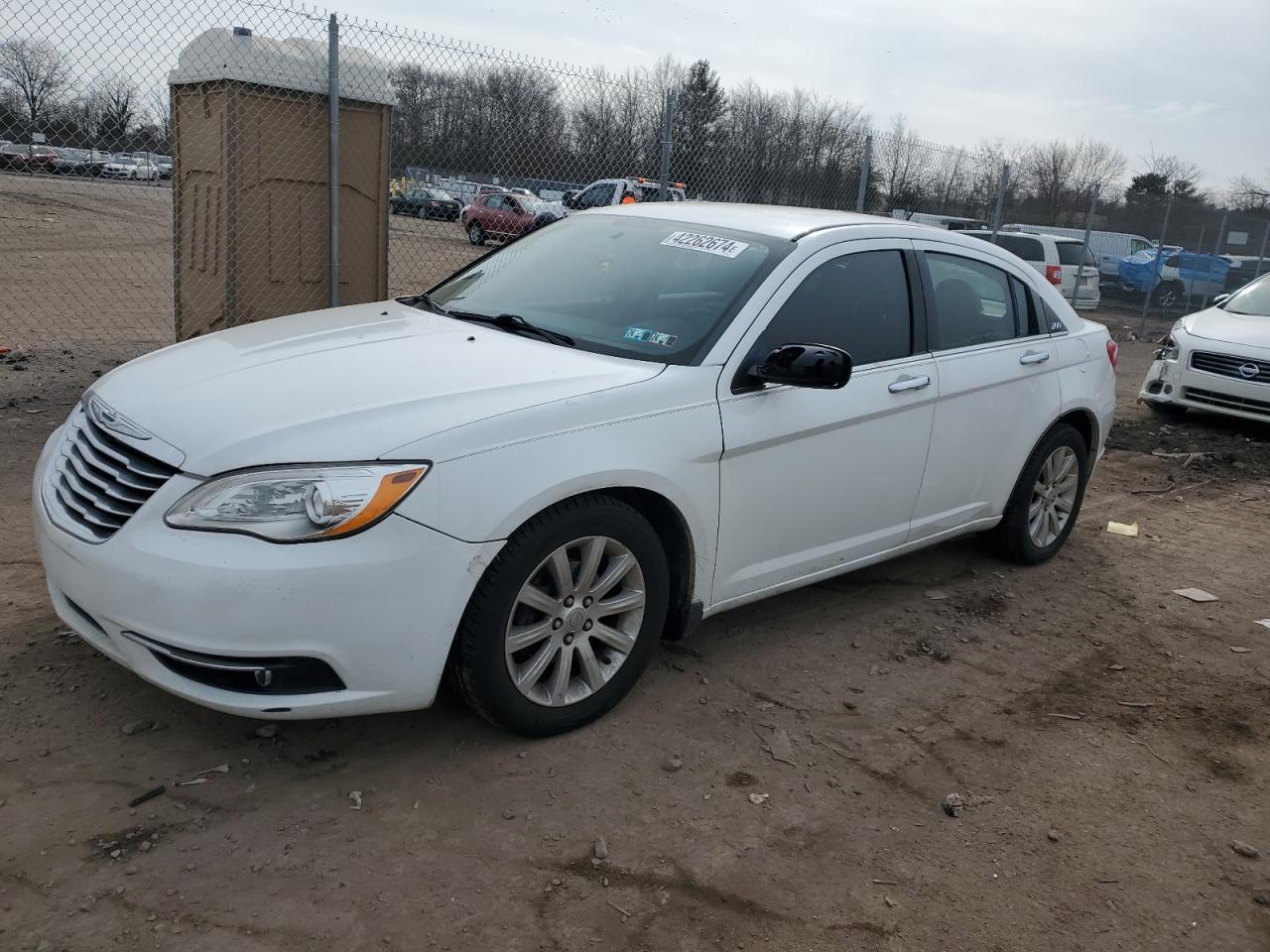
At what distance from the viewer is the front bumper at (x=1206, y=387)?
29.9 ft

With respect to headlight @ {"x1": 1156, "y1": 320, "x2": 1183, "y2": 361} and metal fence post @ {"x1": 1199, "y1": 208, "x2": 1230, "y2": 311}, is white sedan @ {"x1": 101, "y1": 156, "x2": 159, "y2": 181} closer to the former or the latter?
headlight @ {"x1": 1156, "y1": 320, "x2": 1183, "y2": 361}

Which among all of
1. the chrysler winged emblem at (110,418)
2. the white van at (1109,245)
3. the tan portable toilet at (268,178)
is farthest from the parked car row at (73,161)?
the white van at (1109,245)

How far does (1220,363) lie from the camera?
941 centimetres

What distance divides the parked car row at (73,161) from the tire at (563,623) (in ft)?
18.9

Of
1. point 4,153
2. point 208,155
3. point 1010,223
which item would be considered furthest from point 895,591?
point 1010,223

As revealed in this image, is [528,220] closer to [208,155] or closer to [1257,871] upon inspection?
[208,155]

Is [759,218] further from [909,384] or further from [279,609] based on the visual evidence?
[279,609]

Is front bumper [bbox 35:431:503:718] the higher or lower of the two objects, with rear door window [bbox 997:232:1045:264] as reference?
lower

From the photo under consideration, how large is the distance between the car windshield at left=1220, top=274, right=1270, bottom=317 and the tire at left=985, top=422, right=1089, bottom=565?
19.0ft

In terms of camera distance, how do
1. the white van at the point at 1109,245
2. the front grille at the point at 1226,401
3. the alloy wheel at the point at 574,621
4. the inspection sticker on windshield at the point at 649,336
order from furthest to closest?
the white van at the point at 1109,245 → the front grille at the point at 1226,401 → the inspection sticker on windshield at the point at 649,336 → the alloy wheel at the point at 574,621

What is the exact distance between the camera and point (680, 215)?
452 centimetres

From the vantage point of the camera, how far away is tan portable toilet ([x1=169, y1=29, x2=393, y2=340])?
6754 mm

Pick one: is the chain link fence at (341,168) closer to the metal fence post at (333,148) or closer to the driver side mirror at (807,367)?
the metal fence post at (333,148)

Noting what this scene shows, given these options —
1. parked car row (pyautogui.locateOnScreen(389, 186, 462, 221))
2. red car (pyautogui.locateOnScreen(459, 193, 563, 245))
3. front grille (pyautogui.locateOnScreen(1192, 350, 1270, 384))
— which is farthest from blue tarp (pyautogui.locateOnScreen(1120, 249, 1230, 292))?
parked car row (pyautogui.locateOnScreen(389, 186, 462, 221))
